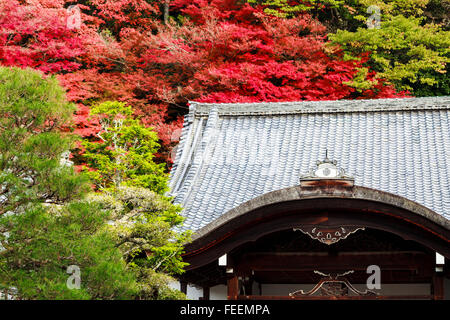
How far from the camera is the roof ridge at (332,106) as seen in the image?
11500 mm

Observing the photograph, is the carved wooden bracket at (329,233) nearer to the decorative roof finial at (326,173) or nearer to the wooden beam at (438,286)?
the decorative roof finial at (326,173)

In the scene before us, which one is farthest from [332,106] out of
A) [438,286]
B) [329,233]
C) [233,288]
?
[233,288]

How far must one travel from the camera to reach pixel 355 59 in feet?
55.8

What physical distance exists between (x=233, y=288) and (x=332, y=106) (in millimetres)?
4806

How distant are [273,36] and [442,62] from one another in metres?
5.25

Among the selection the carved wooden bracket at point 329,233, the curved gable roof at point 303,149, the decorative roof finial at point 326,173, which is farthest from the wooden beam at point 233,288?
the decorative roof finial at point 326,173

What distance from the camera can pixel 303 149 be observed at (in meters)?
10.8

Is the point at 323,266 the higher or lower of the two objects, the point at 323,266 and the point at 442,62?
the lower

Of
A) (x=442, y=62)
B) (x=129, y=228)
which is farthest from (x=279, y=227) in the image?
(x=442, y=62)

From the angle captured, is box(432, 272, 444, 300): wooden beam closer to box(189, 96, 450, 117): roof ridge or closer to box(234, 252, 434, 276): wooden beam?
box(234, 252, 434, 276): wooden beam

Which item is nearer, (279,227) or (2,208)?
(2,208)

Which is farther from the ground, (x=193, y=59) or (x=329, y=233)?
(x=193, y=59)

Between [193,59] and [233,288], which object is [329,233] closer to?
[233,288]

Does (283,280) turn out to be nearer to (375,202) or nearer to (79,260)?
(375,202)
